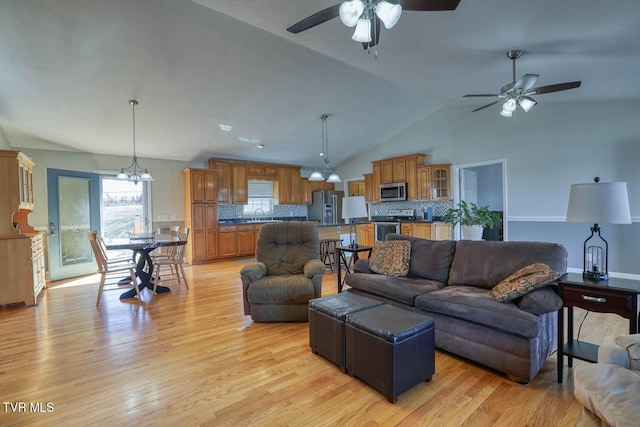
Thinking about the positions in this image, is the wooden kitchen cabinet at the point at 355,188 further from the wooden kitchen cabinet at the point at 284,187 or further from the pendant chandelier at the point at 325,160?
the wooden kitchen cabinet at the point at 284,187

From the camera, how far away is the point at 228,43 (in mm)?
3506

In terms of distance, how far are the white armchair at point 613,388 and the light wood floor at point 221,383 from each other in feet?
1.82

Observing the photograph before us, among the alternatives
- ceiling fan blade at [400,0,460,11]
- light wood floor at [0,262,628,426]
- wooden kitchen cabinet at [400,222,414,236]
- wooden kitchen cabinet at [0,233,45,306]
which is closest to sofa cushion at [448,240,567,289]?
light wood floor at [0,262,628,426]

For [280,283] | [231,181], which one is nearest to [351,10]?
[280,283]

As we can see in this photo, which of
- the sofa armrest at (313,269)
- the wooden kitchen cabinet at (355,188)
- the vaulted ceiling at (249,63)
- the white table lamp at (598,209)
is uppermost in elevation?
the vaulted ceiling at (249,63)

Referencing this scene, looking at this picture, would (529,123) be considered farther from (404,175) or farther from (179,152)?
(179,152)

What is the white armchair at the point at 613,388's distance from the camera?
103cm

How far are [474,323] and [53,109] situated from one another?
590cm

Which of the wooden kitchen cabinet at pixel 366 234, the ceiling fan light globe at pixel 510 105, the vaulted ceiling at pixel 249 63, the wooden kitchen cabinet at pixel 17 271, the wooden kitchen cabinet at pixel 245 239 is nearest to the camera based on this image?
the vaulted ceiling at pixel 249 63

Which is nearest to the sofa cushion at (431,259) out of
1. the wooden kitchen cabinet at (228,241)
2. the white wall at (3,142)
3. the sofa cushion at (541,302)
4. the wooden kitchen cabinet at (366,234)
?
the sofa cushion at (541,302)

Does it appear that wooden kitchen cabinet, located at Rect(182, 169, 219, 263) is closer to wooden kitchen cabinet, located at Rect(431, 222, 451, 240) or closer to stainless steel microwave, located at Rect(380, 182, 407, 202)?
stainless steel microwave, located at Rect(380, 182, 407, 202)

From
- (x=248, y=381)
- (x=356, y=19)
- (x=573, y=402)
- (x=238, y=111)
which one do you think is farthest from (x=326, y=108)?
(x=573, y=402)

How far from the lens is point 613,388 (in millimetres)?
1123

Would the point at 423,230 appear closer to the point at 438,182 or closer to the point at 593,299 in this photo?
the point at 438,182
